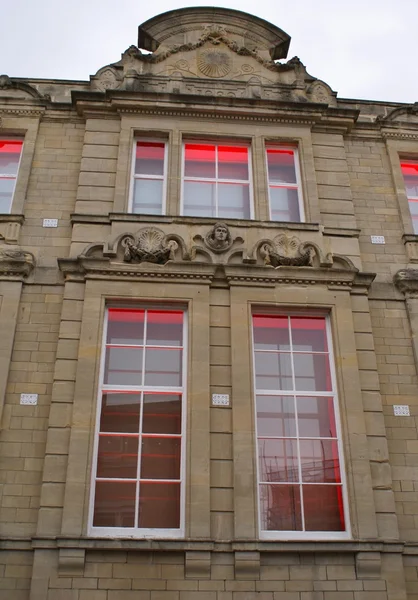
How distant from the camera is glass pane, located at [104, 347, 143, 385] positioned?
31.4 ft

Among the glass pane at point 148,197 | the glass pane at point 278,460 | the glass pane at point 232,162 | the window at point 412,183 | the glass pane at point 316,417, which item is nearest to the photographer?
the glass pane at point 278,460

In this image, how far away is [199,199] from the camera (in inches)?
456

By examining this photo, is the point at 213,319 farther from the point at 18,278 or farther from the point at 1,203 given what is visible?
the point at 1,203

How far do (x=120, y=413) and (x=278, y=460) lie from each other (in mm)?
2364

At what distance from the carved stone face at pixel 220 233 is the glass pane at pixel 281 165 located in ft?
5.92

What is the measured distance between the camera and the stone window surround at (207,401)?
855 centimetres

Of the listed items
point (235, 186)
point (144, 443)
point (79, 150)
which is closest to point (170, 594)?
point (144, 443)

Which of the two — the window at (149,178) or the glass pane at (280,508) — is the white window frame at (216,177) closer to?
the window at (149,178)

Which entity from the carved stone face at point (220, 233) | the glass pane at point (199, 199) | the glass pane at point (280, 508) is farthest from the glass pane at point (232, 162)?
the glass pane at point (280, 508)

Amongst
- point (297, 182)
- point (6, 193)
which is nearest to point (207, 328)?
point (297, 182)

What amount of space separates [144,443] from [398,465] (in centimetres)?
367

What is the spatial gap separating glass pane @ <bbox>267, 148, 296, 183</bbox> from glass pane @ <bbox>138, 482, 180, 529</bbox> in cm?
594

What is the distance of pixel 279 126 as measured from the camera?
482 inches

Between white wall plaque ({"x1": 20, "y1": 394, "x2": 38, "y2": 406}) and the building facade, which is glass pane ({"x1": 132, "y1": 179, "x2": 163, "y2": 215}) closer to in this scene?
the building facade
